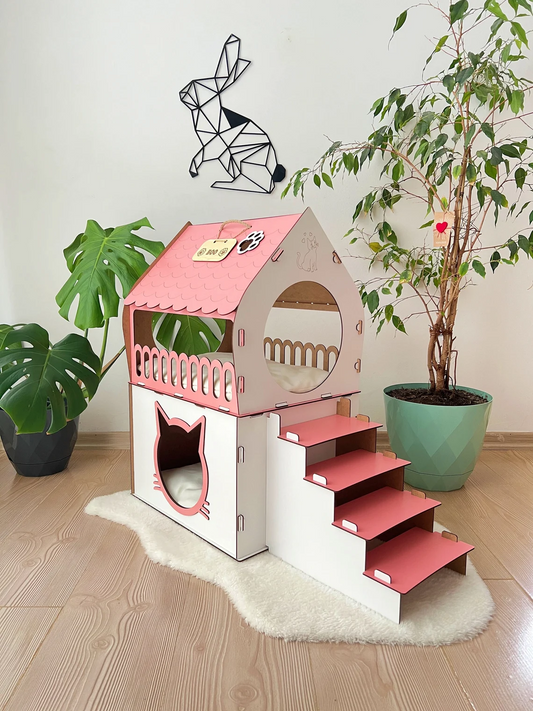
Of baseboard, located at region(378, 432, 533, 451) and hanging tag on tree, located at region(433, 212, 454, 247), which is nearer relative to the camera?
hanging tag on tree, located at region(433, 212, 454, 247)

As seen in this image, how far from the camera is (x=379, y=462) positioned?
1379 mm

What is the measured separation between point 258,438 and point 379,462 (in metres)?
0.33

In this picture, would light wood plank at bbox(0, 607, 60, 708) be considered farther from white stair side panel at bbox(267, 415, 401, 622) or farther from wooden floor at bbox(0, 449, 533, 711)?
white stair side panel at bbox(267, 415, 401, 622)

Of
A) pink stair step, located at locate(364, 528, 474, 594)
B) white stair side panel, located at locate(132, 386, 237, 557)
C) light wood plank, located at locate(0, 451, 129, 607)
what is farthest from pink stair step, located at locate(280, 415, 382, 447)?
light wood plank, located at locate(0, 451, 129, 607)

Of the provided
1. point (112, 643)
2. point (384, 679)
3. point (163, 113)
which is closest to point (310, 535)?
point (384, 679)

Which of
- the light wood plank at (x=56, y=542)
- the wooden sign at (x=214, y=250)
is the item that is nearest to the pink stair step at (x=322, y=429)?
the wooden sign at (x=214, y=250)

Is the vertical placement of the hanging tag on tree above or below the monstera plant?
above

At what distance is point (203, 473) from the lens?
1430 millimetres

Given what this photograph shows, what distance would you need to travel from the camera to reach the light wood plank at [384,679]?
91 centimetres

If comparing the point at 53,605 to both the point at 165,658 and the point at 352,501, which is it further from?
the point at 352,501

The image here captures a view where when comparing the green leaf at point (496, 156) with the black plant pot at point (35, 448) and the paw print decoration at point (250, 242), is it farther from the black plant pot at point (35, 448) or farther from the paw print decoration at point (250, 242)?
the black plant pot at point (35, 448)

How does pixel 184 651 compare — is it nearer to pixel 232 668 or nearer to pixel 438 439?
pixel 232 668

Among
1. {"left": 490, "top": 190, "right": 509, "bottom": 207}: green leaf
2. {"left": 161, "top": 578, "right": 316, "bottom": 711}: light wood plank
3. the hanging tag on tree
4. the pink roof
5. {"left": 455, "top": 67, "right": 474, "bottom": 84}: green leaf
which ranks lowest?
{"left": 161, "top": 578, "right": 316, "bottom": 711}: light wood plank

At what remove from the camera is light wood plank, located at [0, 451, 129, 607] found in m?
1.24
